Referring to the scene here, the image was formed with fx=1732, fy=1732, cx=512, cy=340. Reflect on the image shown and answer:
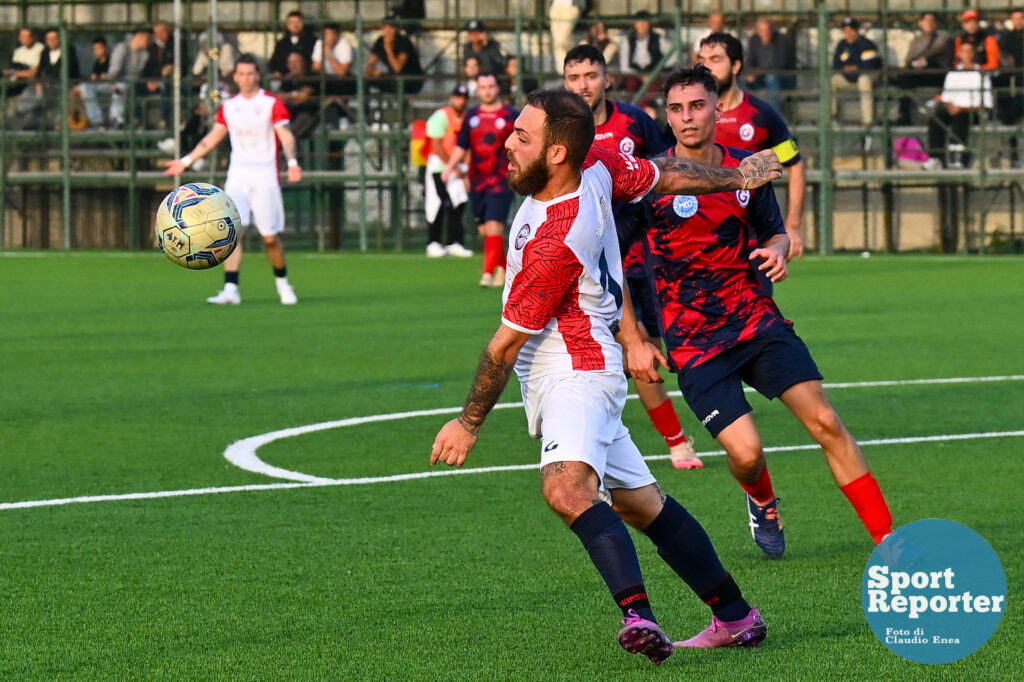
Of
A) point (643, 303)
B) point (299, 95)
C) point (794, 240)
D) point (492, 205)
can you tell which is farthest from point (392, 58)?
point (794, 240)

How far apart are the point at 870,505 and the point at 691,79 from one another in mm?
1900

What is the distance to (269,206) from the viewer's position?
18.3 m

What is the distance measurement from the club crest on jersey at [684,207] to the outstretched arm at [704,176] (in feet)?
2.91

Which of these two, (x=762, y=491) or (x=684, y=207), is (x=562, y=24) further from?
(x=762, y=491)

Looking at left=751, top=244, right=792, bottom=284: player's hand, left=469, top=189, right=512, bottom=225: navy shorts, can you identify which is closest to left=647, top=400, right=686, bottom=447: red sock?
left=751, top=244, right=792, bottom=284: player's hand

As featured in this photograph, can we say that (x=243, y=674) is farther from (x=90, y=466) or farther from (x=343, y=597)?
(x=90, y=466)

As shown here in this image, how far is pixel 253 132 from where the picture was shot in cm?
1820

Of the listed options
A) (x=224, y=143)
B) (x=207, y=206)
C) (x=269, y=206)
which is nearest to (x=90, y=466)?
(x=207, y=206)

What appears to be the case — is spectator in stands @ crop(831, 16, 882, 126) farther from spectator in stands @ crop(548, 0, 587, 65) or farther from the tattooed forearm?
→ the tattooed forearm

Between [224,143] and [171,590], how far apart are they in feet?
77.1

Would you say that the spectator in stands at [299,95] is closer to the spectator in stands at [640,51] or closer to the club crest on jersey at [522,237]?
the spectator in stands at [640,51]

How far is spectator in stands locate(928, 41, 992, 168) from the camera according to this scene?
2506 cm

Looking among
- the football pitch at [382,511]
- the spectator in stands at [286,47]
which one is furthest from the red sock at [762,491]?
the spectator in stands at [286,47]

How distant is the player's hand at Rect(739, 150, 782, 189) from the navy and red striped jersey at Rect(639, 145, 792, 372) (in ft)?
2.42
